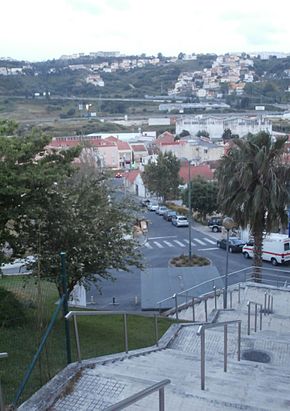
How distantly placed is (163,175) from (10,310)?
45.0 meters

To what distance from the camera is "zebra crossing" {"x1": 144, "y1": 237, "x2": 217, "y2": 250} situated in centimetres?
3588

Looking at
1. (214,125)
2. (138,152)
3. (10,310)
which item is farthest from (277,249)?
(214,125)

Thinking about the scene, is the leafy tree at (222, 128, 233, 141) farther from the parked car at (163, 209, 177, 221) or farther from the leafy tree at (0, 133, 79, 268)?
the leafy tree at (0, 133, 79, 268)

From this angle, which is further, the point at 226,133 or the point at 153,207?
the point at 226,133

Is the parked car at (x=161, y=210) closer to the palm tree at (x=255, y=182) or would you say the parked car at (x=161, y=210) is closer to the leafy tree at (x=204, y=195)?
the leafy tree at (x=204, y=195)

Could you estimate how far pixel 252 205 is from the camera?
17.3m

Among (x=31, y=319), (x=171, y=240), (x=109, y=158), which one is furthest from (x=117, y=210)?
(x=109, y=158)

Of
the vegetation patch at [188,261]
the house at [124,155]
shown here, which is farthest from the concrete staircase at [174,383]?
the house at [124,155]

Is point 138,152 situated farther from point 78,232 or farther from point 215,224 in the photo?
point 78,232

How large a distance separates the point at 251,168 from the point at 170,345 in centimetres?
855

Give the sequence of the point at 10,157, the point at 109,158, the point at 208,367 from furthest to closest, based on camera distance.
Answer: the point at 109,158
the point at 10,157
the point at 208,367

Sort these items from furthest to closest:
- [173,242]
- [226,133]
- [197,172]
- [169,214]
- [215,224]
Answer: [226,133], [197,172], [169,214], [215,224], [173,242]

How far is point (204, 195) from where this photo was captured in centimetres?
4419

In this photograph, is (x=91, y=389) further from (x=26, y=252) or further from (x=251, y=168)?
(x=251, y=168)
